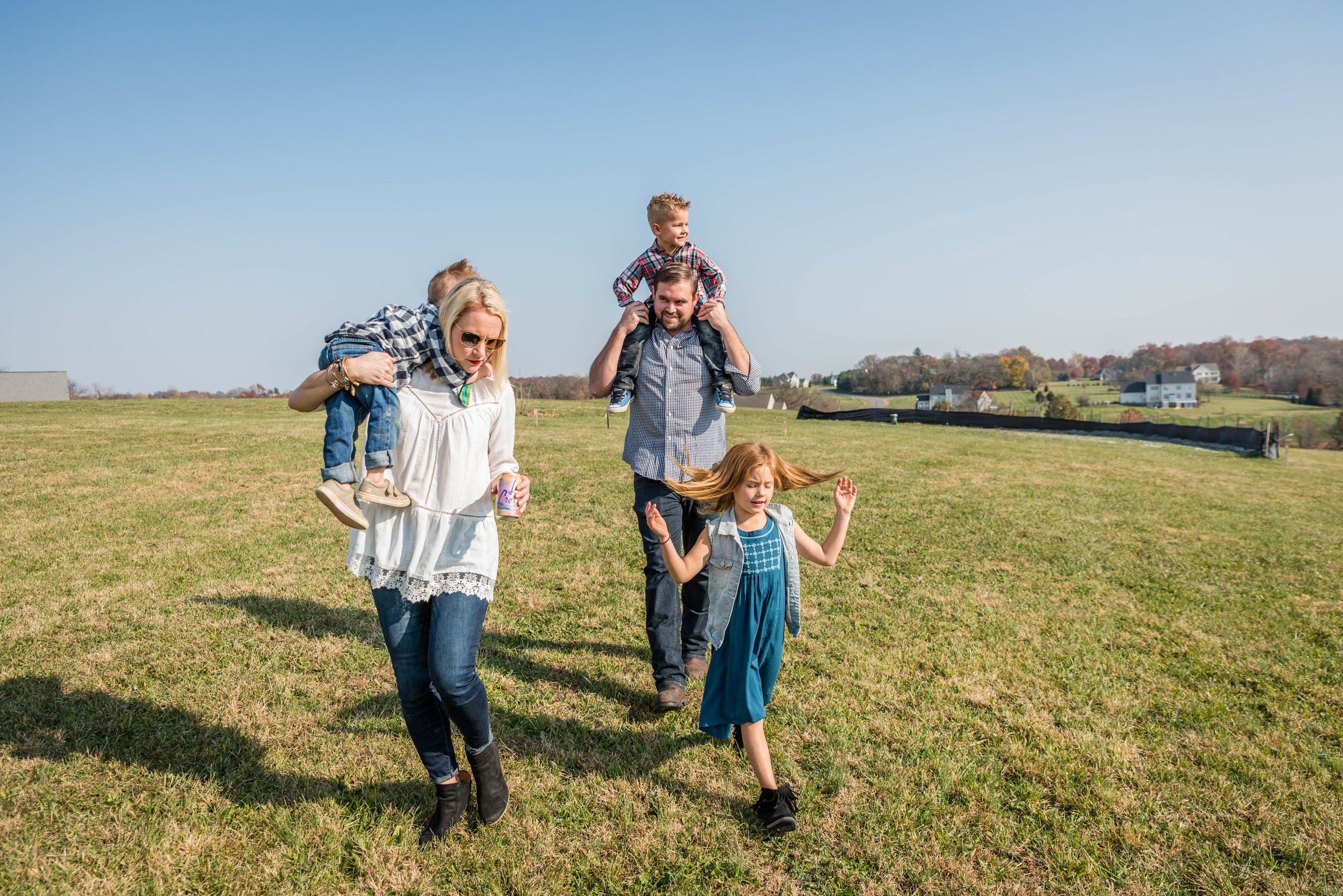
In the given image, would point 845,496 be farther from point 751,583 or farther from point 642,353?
point 642,353

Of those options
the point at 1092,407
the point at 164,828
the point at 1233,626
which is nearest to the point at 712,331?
the point at 164,828

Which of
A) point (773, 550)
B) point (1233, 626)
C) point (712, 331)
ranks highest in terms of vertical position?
point (712, 331)

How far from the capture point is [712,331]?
3914 millimetres

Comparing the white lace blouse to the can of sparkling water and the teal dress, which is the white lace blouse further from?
the teal dress

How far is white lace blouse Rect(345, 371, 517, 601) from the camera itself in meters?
2.62

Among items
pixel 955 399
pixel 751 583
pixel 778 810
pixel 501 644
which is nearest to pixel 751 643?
pixel 751 583

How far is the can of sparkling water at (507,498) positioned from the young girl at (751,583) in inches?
25.7

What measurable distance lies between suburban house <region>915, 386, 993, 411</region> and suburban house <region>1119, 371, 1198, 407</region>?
19.2 m

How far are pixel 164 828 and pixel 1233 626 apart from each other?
7533 millimetres

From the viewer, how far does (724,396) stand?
3.96 meters

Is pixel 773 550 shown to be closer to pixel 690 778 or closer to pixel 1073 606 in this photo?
pixel 690 778

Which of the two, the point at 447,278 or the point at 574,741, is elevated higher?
the point at 447,278

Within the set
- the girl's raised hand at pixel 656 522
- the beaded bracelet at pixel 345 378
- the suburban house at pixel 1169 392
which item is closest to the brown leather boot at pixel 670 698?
the girl's raised hand at pixel 656 522

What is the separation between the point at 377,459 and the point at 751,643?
1.74 m
